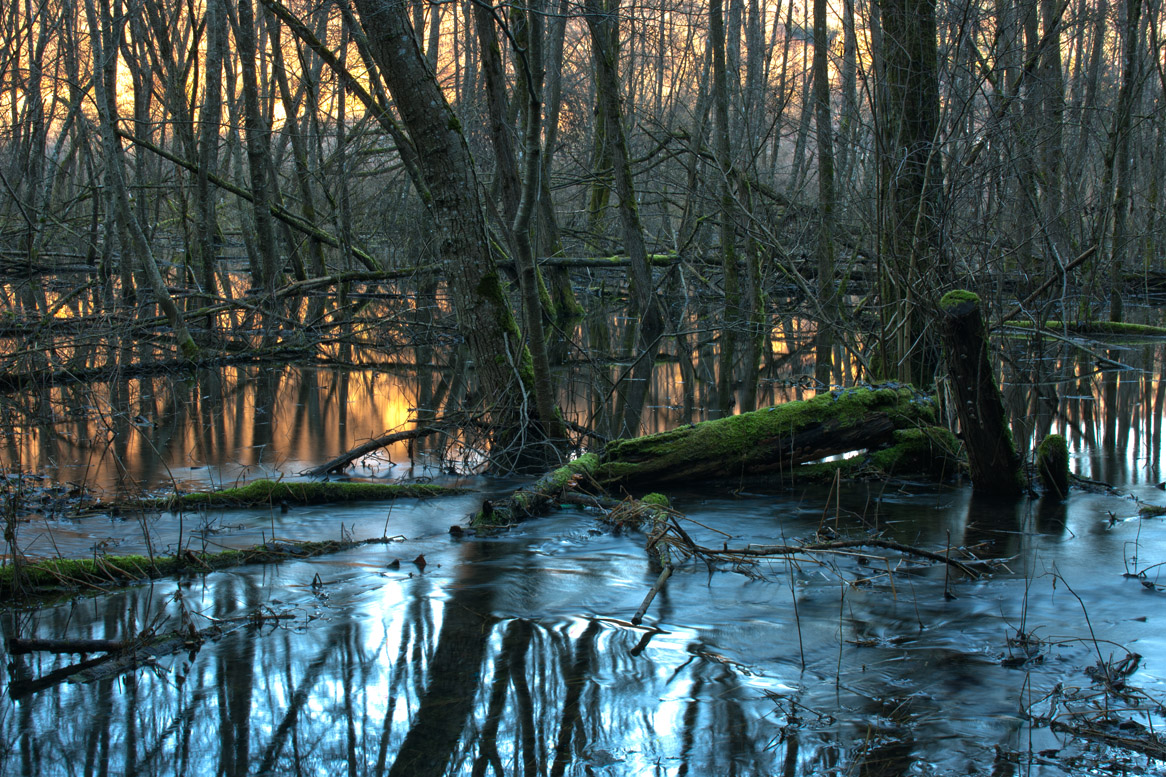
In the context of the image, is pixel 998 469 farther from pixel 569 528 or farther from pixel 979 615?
pixel 569 528

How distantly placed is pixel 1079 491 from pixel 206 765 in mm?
6517

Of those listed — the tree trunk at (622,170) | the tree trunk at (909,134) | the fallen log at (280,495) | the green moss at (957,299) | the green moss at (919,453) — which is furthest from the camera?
the tree trunk at (622,170)

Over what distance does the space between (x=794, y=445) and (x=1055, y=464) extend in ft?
6.28

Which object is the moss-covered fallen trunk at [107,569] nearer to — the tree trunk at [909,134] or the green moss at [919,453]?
the green moss at [919,453]

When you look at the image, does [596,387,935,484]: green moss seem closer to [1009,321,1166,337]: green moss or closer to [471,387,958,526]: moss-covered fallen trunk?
[471,387,958,526]: moss-covered fallen trunk

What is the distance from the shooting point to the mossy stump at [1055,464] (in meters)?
6.61

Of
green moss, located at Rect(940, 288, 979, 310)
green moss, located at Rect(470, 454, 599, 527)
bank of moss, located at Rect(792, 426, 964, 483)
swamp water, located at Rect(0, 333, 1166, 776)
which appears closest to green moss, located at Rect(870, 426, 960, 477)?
bank of moss, located at Rect(792, 426, 964, 483)

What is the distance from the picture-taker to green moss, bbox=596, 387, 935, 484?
701cm

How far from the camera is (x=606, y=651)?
3.91m

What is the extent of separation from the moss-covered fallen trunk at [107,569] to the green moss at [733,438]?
270 centimetres

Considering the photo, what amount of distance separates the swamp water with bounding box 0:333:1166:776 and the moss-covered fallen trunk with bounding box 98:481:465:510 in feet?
0.43

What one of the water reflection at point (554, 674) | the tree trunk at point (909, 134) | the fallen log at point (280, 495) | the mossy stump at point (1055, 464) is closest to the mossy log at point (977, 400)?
the mossy stump at point (1055, 464)

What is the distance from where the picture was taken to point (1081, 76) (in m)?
20.7

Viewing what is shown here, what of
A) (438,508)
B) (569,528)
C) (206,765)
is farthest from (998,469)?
(206,765)
